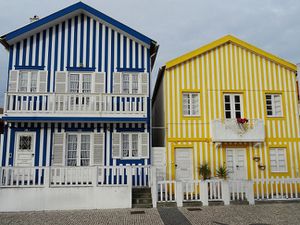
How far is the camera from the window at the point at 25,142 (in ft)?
44.7

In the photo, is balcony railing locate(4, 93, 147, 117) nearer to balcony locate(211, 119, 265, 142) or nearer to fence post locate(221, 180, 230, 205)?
balcony locate(211, 119, 265, 142)

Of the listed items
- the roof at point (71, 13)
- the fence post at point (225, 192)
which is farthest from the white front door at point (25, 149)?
the fence post at point (225, 192)

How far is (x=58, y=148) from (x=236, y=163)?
9224 millimetres

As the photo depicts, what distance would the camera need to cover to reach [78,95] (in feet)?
43.9

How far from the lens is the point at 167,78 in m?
15.1

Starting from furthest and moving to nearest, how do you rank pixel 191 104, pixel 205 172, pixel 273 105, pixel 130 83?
pixel 273 105 < pixel 191 104 < pixel 130 83 < pixel 205 172

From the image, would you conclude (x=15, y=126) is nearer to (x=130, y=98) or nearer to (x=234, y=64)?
(x=130, y=98)

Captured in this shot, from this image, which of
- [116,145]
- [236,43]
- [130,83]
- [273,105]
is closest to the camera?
[116,145]

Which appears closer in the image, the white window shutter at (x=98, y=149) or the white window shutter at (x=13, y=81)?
the white window shutter at (x=98, y=149)

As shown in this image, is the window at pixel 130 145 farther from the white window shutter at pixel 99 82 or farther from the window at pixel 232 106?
the window at pixel 232 106

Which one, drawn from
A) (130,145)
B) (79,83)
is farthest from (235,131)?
(79,83)

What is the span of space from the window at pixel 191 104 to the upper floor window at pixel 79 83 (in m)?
5.15

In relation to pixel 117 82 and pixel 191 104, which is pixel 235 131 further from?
pixel 117 82

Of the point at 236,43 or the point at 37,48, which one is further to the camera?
the point at 236,43
